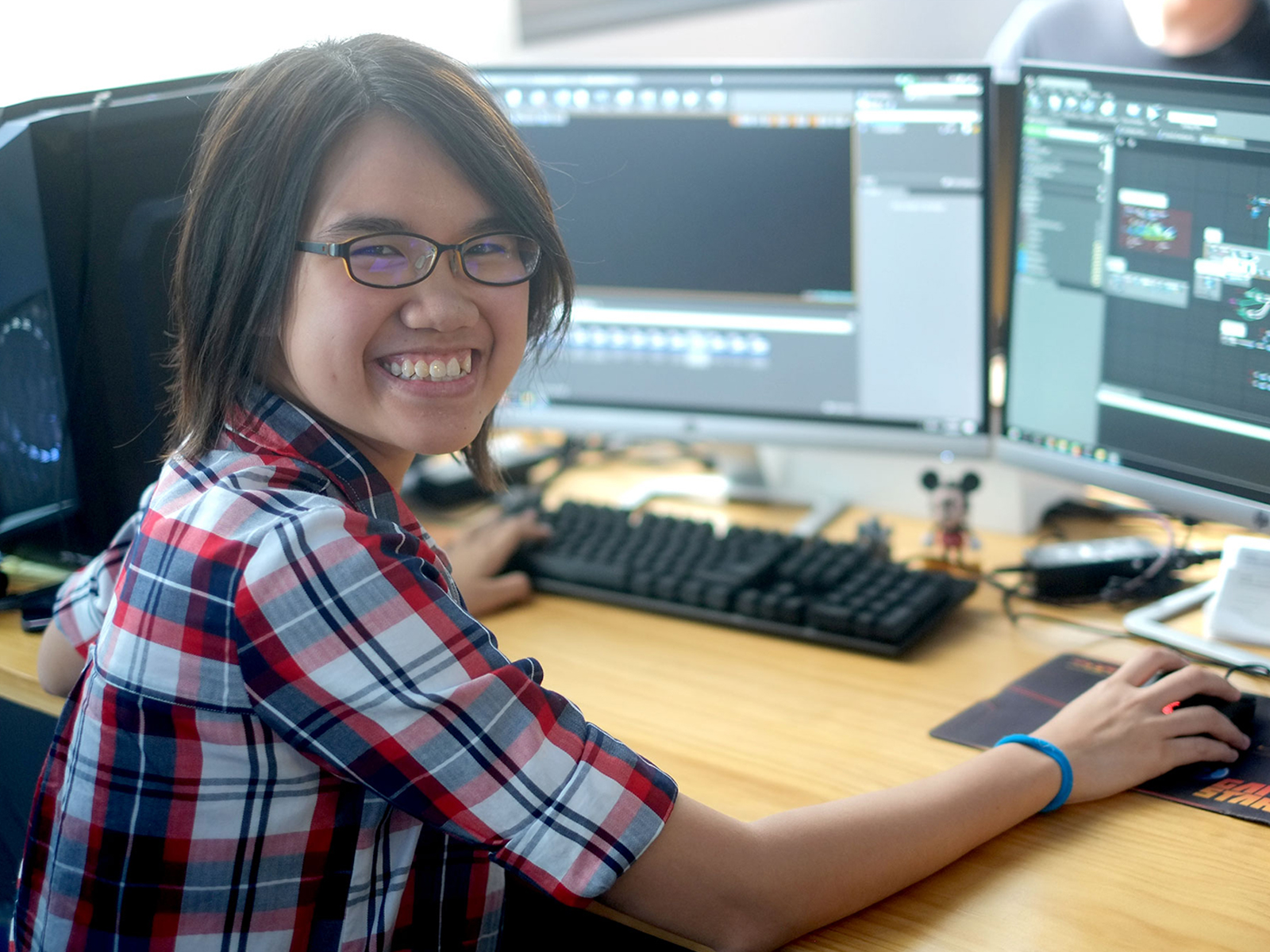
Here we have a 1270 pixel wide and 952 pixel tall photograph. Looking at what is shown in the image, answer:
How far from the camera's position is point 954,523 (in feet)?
4.49

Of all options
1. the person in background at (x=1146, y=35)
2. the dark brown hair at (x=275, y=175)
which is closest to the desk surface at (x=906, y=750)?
the dark brown hair at (x=275, y=175)

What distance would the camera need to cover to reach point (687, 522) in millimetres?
1416

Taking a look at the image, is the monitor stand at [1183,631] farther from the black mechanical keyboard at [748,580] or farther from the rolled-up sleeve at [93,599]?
the rolled-up sleeve at [93,599]

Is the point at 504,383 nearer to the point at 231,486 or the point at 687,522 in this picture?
the point at 231,486

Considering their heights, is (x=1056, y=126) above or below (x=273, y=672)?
above

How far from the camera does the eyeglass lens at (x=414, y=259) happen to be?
84 cm

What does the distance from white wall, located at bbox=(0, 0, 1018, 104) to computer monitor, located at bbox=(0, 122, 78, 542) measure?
0.65 ft

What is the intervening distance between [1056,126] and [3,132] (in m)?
1.00

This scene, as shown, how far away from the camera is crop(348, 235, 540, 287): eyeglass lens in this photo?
84cm

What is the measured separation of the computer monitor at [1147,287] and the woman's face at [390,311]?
1.97ft

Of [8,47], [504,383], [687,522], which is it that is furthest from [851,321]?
[8,47]

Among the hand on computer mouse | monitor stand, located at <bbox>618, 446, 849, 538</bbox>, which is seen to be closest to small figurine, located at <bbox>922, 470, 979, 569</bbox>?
monitor stand, located at <bbox>618, 446, 849, 538</bbox>

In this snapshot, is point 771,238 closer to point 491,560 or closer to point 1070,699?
point 491,560

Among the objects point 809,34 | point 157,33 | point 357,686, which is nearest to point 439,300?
point 357,686
